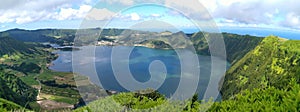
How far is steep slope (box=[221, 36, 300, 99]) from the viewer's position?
12249cm

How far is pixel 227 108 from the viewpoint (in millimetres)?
12523

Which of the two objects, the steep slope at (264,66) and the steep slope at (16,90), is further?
the steep slope at (16,90)

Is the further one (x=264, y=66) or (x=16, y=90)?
(x=16, y=90)

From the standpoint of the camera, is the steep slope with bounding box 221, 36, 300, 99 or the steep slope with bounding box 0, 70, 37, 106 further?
the steep slope with bounding box 0, 70, 37, 106

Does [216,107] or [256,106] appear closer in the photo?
[256,106]

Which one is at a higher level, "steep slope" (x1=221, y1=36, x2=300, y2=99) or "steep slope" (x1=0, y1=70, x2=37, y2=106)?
"steep slope" (x1=221, y1=36, x2=300, y2=99)

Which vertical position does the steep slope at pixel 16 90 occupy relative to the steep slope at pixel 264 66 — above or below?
below

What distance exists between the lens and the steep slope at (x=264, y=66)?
402 ft

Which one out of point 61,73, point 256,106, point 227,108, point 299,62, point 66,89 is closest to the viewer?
point 256,106

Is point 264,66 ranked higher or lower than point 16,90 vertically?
higher

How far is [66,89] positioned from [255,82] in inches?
3502

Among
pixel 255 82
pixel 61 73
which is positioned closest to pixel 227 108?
pixel 255 82

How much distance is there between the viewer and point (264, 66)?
14238 centimetres

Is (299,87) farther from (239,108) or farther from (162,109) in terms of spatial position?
(162,109)
